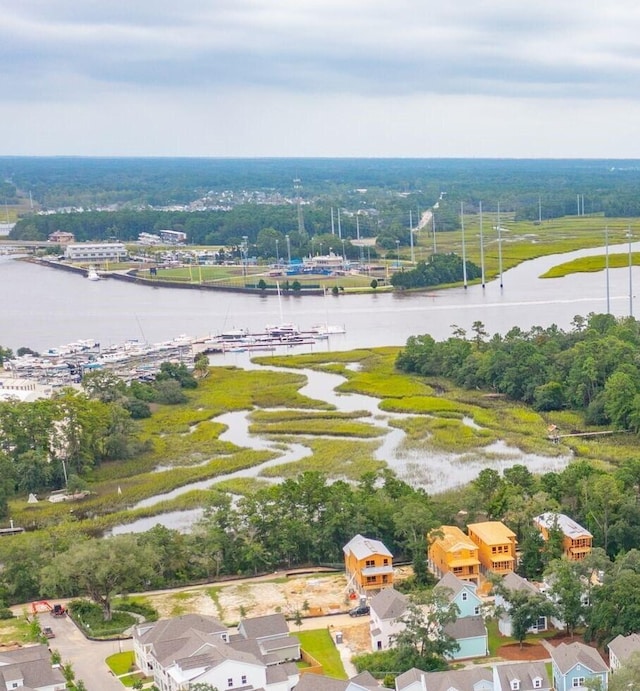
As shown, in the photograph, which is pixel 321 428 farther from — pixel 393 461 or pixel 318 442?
pixel 393 461

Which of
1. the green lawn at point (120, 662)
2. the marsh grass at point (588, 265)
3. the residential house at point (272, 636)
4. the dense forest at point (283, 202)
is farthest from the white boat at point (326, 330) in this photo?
the dense forest at point (283, 202)

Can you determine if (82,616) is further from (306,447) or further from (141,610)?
(306,447)

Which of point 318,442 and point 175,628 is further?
point 318,442

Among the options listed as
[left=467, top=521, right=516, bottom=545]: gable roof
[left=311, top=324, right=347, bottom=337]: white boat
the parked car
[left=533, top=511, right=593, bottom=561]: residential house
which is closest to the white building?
[left=311, top=324, right=347, bottom=337]: white boat

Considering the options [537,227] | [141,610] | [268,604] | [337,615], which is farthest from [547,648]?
[537,227]

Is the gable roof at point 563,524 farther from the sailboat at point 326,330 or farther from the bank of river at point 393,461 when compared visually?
the sailboat at point 326,330

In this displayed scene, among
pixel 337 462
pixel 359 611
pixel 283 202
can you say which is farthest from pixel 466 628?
pixel 283 202
